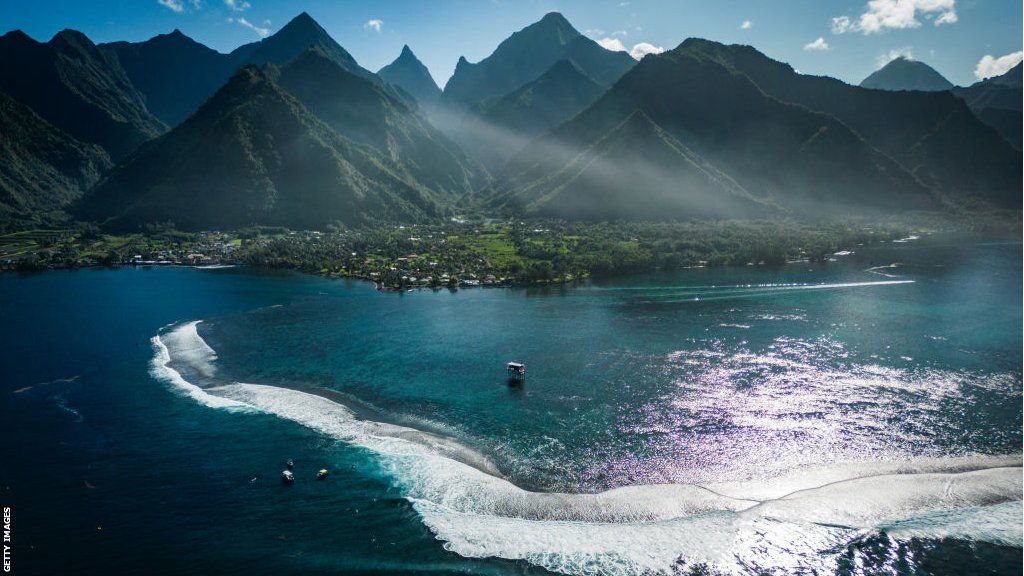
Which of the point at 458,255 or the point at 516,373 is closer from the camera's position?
the point at 516,373

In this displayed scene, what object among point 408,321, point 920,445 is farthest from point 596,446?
point 408,321

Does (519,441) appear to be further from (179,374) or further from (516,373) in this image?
(179,374)

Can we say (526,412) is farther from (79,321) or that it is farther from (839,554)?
(79,321)

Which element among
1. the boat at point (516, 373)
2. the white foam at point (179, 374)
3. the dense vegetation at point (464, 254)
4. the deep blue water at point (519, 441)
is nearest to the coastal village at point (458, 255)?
the dense vegetation at point (464, 254)

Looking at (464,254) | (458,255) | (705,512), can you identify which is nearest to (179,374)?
(705,512)

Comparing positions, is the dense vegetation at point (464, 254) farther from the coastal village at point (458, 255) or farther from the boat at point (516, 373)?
the boat at point (516, 373)

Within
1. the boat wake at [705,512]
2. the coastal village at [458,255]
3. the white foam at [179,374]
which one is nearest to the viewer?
the boat wake at [705,512]

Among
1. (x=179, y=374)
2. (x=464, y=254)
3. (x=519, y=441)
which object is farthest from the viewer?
(x=464, y=254)
